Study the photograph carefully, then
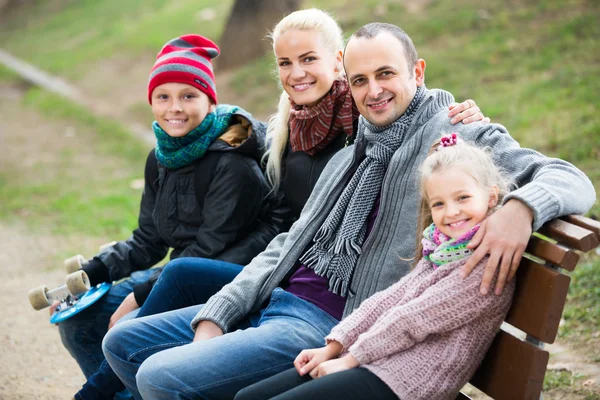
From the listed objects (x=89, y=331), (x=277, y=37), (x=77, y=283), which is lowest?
(x=89, y=331)

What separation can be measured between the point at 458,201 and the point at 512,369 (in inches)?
22.5

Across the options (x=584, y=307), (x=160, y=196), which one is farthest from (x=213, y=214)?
(x=584, y=307)

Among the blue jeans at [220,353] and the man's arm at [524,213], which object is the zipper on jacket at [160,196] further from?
the man's arm at [524,213]

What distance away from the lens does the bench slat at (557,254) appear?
7.48 feet

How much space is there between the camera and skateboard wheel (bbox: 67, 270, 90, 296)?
3.84m

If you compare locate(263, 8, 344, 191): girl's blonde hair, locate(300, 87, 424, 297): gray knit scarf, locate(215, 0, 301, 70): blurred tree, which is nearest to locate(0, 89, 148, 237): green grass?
locate(215, 0, 301, 70): blurred tree

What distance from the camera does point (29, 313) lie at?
5680 mm

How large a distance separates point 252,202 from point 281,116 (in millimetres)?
467

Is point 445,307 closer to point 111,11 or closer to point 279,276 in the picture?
point 279,276

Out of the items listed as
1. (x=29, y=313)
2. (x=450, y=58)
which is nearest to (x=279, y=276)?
(x=29, y=313)

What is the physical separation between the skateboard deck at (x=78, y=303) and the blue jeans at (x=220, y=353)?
744 mm

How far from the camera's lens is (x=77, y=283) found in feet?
12.6

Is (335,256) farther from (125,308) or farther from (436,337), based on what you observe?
(125,308)

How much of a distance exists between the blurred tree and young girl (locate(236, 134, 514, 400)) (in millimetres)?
9077
